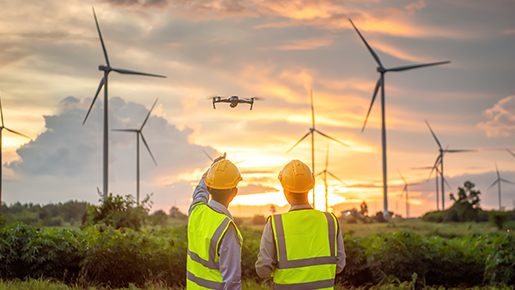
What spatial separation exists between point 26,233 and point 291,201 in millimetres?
10484

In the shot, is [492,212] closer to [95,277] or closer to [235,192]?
[95,277]

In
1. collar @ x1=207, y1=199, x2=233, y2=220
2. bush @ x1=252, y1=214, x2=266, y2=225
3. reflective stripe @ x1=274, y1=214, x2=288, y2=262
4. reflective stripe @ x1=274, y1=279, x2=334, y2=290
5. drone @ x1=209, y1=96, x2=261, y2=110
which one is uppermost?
drone @ x1=209, y1=96, x2=261, y2=110

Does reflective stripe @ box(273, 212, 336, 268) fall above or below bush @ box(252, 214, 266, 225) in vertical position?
above

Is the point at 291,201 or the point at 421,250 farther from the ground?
the point at 291,201

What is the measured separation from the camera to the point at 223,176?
4.94 meters

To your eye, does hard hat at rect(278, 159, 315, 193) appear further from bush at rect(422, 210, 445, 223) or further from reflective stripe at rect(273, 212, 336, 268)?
bush at rect(422, 210, 445, 223)

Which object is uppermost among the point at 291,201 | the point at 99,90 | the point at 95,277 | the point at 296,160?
the point at 99,90

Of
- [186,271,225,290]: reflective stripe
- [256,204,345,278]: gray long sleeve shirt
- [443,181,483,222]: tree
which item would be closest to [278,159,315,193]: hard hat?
[256,204,345,278]: gray long sleeve shirt

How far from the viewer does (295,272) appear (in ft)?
15.7

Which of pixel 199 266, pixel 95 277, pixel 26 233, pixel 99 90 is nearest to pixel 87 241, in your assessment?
pixel 95 277

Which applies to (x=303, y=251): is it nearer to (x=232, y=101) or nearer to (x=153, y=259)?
(x=232, y=101)

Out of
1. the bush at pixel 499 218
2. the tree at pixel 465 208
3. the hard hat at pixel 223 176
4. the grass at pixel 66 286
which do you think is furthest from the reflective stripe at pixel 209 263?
the tree at pixel 465 208

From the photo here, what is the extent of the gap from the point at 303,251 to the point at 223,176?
1.11 meters

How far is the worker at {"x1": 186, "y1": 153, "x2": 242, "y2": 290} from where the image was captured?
4.45 m
